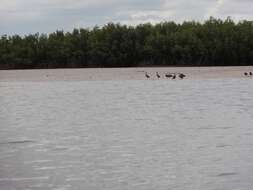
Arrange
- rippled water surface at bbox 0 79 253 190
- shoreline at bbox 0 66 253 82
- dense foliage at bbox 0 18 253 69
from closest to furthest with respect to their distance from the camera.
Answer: rippled water surface at bbox 0 79 253 190, shoreline at bbox 0 66 253 82, dense foliage at bbox 0 18 253 69

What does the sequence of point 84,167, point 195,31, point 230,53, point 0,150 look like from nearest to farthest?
point 84,167
point 0,150
point 230,53
point 195,31

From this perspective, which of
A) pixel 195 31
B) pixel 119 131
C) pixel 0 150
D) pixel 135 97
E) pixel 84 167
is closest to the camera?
pixel 84 167

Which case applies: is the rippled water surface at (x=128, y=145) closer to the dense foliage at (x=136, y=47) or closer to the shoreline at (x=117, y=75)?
the shoreline at (x=117, y=75)

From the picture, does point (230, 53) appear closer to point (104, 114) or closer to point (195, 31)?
point (195, 31)

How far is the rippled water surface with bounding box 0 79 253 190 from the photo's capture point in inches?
471

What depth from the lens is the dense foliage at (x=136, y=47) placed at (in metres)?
81.1

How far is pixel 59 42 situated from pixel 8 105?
5790 cm

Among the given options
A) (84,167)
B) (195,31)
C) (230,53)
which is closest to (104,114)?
(84,167)

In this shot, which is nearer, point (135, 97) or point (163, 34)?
point (135, 97)

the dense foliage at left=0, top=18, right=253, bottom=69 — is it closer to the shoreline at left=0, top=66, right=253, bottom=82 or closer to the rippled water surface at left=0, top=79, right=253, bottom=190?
the shoreline at left=0, top=66, right=253, bottom=82

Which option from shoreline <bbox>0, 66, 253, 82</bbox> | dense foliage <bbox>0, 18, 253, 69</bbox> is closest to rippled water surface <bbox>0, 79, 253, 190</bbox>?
shoreline <bbox>0, 66, 253, 82</bbox>

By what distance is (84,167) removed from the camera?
1326 cm

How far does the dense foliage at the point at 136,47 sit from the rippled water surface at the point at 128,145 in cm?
5190

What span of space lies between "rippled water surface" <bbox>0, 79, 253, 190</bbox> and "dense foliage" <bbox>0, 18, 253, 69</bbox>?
5190 cm
